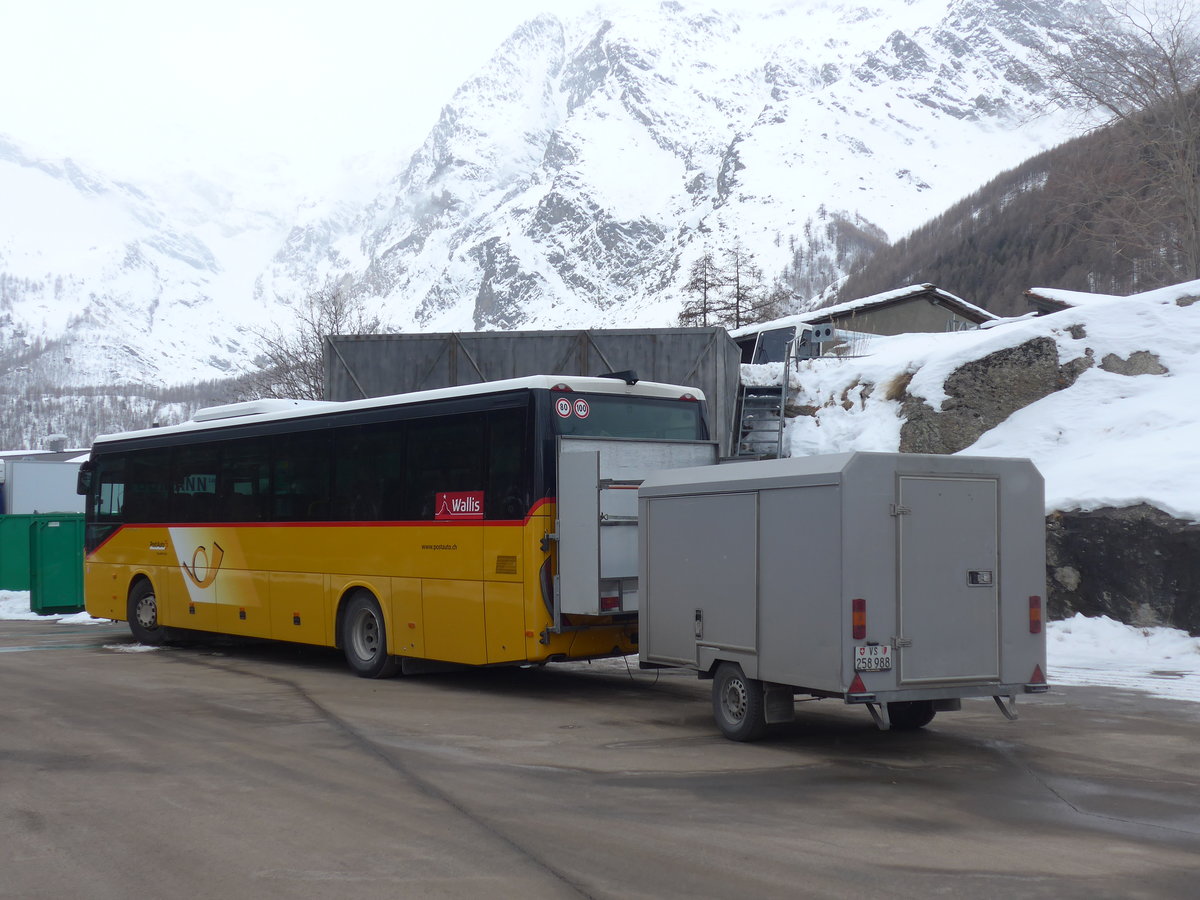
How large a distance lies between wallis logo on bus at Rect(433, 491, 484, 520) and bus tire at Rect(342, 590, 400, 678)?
166 centimetres

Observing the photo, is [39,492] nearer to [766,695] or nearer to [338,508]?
[338,508]

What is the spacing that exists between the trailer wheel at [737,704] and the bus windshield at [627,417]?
317 cm

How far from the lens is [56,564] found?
952 inches

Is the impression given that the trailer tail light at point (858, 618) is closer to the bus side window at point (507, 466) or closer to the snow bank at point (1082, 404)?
the bus side window at point (507, 466)

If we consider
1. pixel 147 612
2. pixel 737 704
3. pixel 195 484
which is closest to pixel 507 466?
pixel 737 704

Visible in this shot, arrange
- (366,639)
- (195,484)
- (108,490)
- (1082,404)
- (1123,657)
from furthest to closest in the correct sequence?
(1082,404)
(108,490)
(195,484)
(1123,657)
(366,639)

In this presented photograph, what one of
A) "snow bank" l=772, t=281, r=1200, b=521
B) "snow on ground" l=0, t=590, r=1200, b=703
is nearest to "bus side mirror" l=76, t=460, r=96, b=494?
"snow on ground" l=0, t=590, r=1200, b=703

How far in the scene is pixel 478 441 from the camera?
1264cm

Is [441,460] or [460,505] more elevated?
[441,460]

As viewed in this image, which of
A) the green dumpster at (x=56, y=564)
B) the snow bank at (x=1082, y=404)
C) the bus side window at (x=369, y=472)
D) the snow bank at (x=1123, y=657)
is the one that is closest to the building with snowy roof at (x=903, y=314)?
the snow bank at (x=1082, y=404)

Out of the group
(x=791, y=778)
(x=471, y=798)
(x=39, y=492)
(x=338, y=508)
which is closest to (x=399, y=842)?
(x=471, y=798)

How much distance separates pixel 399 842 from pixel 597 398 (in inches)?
256

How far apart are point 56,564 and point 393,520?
44.0ft

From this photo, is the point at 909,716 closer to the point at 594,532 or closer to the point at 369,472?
the point at 594,532
